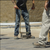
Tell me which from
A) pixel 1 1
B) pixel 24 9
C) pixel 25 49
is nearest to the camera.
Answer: pixel 25 49

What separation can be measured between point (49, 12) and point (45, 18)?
17 centimetres

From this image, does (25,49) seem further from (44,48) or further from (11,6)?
(11,6)

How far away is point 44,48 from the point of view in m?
4.12

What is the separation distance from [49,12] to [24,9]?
194cm

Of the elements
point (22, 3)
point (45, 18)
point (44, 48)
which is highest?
point (22, 3)

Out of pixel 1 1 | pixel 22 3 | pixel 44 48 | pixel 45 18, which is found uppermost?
pixel 1 1

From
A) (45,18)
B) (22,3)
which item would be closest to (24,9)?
(22,3)

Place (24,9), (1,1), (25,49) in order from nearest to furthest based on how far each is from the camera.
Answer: (25,49) < (24,9) < (1,1)

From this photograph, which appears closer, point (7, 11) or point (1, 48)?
point (1, 48)

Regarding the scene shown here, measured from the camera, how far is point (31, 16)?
16.3 meters

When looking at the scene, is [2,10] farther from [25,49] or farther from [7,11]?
[25,49]

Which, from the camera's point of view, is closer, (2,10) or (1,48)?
(1,48)

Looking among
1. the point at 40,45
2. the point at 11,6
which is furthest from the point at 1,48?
the point at 11,6

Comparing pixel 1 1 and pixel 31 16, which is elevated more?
pixel 1 1
